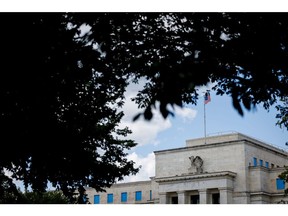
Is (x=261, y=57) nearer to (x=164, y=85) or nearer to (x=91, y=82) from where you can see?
(x=164, y=85)

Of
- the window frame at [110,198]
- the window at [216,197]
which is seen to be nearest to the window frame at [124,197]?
the window frame at [110,198]

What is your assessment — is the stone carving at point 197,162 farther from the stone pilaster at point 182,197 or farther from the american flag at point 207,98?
the american flag at point 207,98

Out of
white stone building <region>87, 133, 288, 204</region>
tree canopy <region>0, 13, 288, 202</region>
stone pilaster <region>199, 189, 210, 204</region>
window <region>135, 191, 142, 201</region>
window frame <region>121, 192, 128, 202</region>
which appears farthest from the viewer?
window <region>135, 191, 142, 201</region>

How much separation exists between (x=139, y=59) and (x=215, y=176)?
2845cm

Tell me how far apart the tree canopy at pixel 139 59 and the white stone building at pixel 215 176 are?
25027 millimetres

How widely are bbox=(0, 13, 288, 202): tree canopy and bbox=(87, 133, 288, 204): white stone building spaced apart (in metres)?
25.0

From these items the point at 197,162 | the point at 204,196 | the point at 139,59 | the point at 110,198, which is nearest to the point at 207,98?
the point at 139,59

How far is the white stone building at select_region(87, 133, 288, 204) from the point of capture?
3244 centimetres

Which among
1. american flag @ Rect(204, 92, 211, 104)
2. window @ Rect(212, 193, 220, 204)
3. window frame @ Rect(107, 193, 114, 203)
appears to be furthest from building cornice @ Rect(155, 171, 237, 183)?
american flag @ Rect(204, 92, 211, 104)

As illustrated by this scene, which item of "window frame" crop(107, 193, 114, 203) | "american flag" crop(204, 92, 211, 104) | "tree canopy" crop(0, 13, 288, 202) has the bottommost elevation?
"american flag" crop(204, 92, 211, 104)

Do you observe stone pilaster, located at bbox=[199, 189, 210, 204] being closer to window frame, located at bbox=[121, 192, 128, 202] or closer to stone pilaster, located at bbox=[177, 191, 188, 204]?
stone pilaster, located at bbox=[177, 191, 188, 204]

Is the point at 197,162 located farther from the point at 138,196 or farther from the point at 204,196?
the point at 138,196

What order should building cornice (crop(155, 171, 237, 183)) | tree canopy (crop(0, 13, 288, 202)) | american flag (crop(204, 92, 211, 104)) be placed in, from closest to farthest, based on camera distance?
tree canopy (crop(0, 13, 288, 202))
american flag (crop(204, 92, 211, 104))
building cornice (crop(155, 171, 237, 183))
